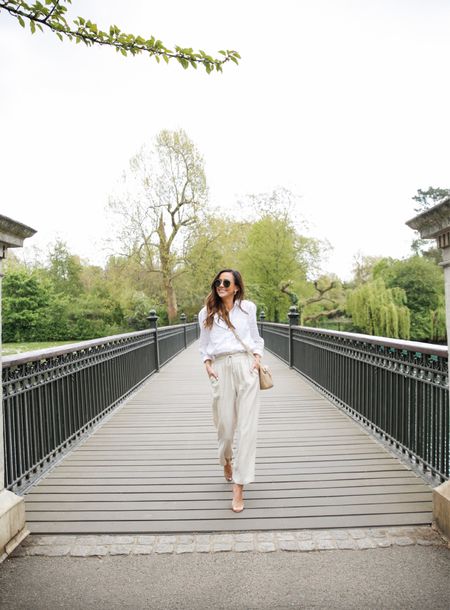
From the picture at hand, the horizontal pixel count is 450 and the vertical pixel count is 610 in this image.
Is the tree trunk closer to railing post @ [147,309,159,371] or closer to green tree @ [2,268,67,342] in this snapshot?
green tree @ [2,268,67,342]

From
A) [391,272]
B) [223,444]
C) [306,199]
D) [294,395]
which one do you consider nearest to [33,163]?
[306,199]

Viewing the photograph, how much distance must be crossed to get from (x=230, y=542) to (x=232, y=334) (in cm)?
137

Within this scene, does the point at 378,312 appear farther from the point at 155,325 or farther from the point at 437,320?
the point at 155,325

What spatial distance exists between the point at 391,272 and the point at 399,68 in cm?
2178

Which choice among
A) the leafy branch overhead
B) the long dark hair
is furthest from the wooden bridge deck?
the leafy branch overhead

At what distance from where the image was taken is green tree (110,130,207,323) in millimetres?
29562

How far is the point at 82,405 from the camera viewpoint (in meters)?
5.55

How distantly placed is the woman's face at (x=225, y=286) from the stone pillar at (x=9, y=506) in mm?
1377

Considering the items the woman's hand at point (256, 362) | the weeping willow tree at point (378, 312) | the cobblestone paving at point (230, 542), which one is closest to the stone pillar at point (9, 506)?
the cobblestone paving at point (230, 542)

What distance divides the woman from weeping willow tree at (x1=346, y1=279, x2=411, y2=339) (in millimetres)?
28710

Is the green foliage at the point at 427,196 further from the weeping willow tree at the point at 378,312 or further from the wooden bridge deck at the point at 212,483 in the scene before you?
the wooden bridge deck at the point at 212,483

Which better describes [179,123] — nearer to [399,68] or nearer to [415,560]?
[399,68]

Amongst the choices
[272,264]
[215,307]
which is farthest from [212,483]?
[272,264]

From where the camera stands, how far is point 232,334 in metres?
3.57
